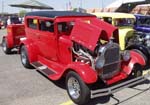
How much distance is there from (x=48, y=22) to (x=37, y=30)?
0.93 metres

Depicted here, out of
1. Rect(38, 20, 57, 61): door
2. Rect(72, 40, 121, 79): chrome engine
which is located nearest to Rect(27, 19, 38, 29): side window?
Rect(38, 20, 57, 61): door

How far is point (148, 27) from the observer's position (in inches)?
483

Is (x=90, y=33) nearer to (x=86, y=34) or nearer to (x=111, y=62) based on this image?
(x=86, y=34)

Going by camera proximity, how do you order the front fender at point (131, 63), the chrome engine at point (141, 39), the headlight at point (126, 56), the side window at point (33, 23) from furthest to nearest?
the chrome engine at point (141, 39)
the side window at point (33, 23)
the headlight at point (126, 56)
the front fender at point (131, 63)

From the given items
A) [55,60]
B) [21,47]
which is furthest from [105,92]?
[21,47]

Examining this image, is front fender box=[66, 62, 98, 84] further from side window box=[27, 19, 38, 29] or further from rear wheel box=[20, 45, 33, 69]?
rear wheel box=[20, 45, 33, 69]

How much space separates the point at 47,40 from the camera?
24.1 ft

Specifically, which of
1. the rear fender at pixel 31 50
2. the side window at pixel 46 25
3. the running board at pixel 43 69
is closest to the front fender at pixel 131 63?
the running board at pixel 43 69

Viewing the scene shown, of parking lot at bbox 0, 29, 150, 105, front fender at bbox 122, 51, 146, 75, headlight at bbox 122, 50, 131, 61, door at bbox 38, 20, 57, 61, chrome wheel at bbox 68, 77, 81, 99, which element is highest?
door at bbox 38, 20, 57, 61

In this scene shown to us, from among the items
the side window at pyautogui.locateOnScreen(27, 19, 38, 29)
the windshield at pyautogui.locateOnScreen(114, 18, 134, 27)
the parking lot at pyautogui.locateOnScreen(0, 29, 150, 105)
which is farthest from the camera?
the windshield at pyautogui.locateOnScreen(114, 18, 134, 27)

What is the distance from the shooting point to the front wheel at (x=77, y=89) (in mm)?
5473

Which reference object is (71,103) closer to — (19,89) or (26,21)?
(19,89)

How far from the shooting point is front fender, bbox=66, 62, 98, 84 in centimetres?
547

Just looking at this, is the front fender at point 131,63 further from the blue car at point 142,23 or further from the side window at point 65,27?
the blue car at point 142,23
